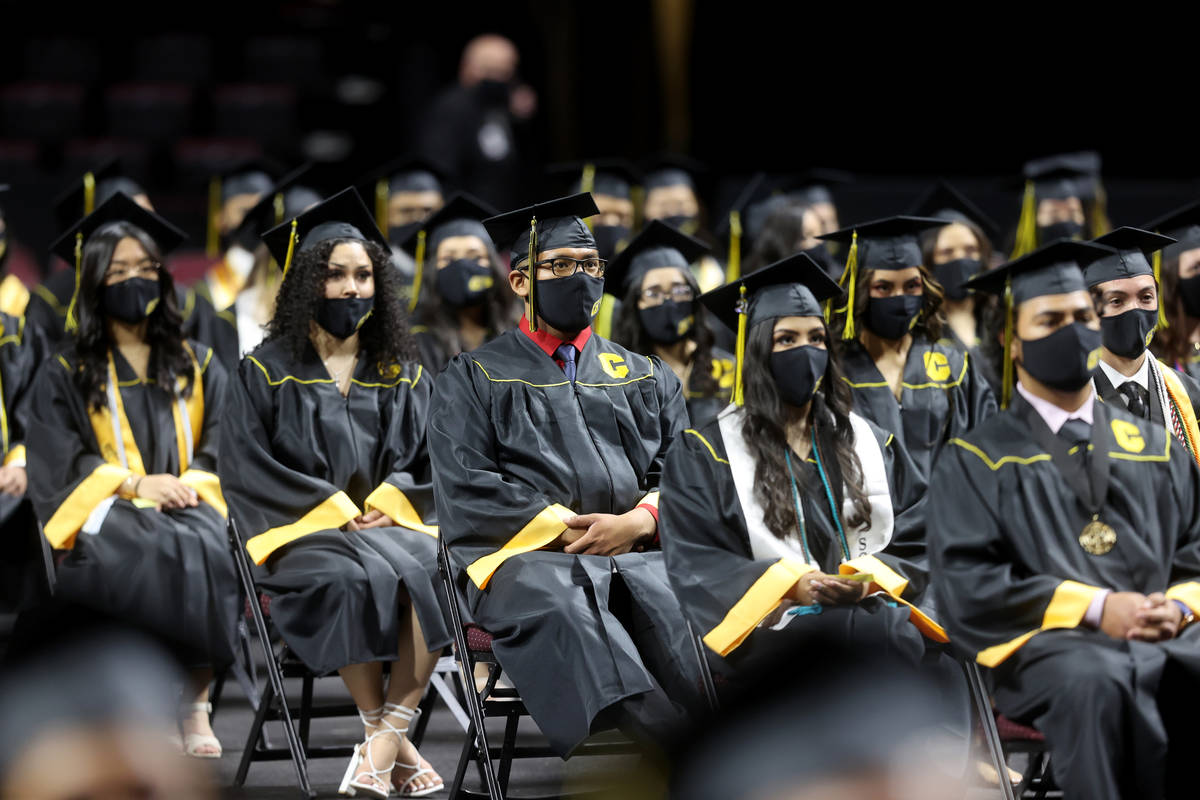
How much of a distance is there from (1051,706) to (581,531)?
140 centimetres

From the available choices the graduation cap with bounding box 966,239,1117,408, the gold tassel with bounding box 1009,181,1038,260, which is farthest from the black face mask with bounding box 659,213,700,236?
the graduation cap with bounding box 966,239,1117,408

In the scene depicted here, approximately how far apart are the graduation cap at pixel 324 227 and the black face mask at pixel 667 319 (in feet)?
3.30

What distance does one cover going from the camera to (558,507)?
14.3ft

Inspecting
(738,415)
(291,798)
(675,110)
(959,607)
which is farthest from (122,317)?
(675,110)

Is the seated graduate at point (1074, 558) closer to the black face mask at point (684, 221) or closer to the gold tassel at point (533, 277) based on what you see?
the gold tassel at point (533, 277)

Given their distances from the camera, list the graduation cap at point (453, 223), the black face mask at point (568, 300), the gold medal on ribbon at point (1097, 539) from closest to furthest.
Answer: the gold medal on ribbon at point (1097, 539)
the black face mask at point (568, 300)
the graduation cap at point (453, 223)

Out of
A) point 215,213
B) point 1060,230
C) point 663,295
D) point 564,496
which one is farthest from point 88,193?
point 1060,230

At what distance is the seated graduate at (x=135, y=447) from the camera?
5160 mm

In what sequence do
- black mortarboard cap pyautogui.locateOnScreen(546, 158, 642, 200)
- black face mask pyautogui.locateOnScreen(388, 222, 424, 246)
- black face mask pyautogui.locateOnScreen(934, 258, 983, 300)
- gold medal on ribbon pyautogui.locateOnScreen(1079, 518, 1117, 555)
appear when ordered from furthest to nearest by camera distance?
1. black mortarboard cap pyautogui.locateOnScreen(546, 158, 642, 200)
2. black face mask pyautogui.locateOnScreen(388, 222, 424, 246)
3. black face mask pyautogui.locateOnScreen(934, 258, 983, 300)
4. gold medal on ribbon pyautogui.locateOnScreen(1079, 518, 1117, 555)

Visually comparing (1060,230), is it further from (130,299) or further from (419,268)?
(130,299)

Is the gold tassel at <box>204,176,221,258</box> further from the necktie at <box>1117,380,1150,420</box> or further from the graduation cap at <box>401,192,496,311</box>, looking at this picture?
the necktie at <box>1117,380,1150,420</box>

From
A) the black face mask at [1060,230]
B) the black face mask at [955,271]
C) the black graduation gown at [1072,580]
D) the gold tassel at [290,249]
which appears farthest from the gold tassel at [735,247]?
the black graduation gown at [1072,580]

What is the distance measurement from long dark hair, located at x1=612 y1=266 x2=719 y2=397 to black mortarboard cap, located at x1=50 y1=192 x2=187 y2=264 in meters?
1.60

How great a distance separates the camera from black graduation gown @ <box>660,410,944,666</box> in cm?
395
